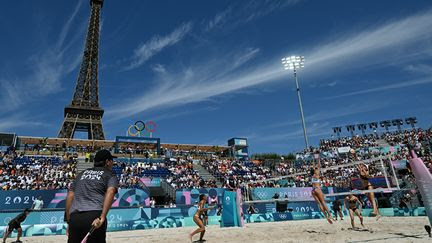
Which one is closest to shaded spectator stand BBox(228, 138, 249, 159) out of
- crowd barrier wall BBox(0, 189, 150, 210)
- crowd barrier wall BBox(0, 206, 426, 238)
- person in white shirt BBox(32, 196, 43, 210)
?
crowd barrier wall BBox(0, 206, 426, 238)

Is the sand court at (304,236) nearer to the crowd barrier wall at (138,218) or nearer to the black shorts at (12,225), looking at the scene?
the black shorts at (12,225)

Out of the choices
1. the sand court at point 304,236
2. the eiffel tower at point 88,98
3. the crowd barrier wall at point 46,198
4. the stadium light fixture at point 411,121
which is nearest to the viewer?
the sand court at point 304,236

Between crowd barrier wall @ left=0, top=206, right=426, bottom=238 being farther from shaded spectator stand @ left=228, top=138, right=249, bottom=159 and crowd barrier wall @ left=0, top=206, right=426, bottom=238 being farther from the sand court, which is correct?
shaded spectator stand @ left=228, top=138, right=249, bottom=159

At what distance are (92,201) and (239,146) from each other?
37919mm

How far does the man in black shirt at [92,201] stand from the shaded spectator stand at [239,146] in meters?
36.1

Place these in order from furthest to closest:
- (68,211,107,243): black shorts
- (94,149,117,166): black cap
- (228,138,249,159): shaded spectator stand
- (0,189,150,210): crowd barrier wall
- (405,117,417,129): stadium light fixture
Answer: (405,117,417,129): stadium light fixture < (228,138,249,159): shaded spectator stand < (0,189,150,210): crowd barrier wall < (94,149,117,166): black cap < (68,211,107,243): black shorts

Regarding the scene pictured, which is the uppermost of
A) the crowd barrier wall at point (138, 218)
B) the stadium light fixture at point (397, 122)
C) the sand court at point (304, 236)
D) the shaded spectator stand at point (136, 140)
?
the stadium light fixture at point (397, 122)

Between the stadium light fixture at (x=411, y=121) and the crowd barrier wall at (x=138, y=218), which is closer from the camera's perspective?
the crowd barrier wall at (x=138, y=218)

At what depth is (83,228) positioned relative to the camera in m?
3.45

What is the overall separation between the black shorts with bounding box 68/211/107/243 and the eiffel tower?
45.8m

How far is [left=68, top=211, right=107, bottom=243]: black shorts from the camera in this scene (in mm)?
3430

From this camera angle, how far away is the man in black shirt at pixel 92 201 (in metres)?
3.45

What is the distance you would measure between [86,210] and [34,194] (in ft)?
56.8

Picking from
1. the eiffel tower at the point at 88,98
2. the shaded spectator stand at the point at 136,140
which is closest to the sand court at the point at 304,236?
the shaded spectator stand at the point at 136,140
